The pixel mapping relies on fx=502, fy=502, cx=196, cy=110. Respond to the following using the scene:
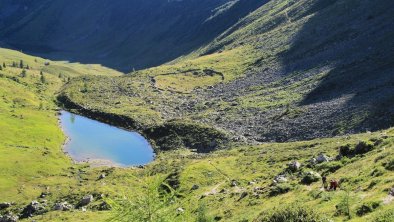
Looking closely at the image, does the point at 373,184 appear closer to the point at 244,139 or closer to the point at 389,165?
the point at 389,165

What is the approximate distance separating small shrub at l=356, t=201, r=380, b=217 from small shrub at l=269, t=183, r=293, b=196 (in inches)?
819

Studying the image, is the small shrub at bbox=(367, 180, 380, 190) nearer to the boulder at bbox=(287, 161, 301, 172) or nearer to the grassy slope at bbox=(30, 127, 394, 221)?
the grassy slope at bbox=(30, 127, 394, 221)

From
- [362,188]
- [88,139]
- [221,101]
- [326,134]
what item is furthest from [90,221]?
[221,101]

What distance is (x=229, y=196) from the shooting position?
68250 millimetres

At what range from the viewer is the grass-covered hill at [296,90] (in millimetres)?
108250

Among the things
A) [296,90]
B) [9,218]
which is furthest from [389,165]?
[296,90]

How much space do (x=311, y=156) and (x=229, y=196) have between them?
17.3 meters

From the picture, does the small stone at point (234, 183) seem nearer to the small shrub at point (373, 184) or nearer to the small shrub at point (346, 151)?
the small shrub at point (346, 151)

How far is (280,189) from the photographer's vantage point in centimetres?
5959

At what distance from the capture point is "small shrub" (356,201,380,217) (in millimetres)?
36812

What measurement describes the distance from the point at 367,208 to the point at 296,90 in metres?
106

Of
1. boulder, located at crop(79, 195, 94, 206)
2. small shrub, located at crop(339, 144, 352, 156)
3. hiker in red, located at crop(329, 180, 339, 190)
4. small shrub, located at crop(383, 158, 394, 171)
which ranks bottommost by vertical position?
small shrub, located at crop(339, 144, 352, 156)

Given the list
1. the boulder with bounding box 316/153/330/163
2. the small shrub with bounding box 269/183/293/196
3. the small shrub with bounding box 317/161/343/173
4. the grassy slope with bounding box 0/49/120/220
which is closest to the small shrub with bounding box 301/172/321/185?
the small shrub with bounding box 269/183/293/196

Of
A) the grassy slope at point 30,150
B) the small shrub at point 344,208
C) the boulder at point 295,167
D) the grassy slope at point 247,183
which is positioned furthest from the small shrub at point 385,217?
the grassy slope at point 30,150
